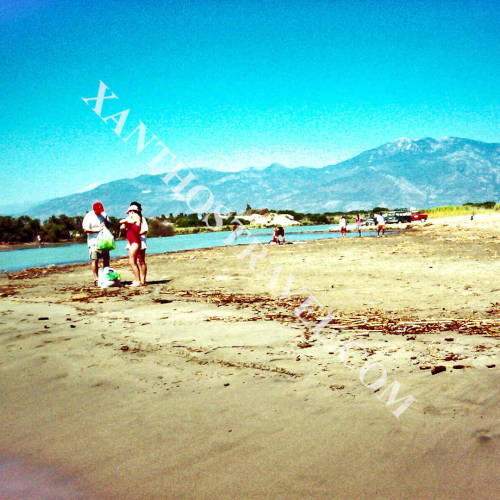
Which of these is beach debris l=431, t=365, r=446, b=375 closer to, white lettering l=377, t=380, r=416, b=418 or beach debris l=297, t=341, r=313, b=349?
white lettering l=377, t=380, r=416, b=418

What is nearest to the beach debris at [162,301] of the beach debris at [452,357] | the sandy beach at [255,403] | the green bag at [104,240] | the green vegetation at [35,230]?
the sandy beach at [255,403]

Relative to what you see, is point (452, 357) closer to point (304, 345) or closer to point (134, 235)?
point (304, 345)

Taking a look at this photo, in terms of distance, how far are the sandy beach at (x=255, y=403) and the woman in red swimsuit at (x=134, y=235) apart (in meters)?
3.74

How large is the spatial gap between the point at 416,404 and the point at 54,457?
245 centimetres

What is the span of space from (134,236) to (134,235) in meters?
0.03

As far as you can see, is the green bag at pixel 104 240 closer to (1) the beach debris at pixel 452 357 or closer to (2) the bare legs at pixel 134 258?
(2) the bare legs at pixel 134 258

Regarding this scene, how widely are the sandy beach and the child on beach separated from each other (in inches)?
147

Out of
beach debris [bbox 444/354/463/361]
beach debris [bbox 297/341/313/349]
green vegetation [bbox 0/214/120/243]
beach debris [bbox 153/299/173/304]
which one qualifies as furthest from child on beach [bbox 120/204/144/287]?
green vegetation [bbox 0/214/120/243]

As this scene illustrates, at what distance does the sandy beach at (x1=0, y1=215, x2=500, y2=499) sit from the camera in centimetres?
238

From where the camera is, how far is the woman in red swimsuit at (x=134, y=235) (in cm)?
1071

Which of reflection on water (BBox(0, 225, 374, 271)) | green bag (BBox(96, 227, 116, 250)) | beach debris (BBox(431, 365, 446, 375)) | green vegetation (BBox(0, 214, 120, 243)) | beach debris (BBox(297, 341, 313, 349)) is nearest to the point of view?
beach debris (BBox(431, 365, 446, 375))

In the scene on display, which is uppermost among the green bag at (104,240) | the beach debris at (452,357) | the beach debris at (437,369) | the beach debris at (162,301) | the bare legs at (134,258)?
the green bag at (104,240)

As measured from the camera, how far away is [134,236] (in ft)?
35.5

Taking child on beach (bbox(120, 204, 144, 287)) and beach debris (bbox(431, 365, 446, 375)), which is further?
child on beach (bbox(120, 204, 144, 287))
